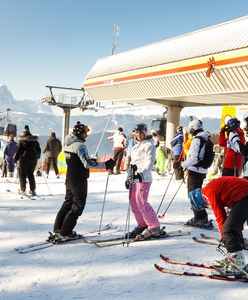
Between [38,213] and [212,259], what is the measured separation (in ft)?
14.3

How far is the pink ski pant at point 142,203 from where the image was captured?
240 inches

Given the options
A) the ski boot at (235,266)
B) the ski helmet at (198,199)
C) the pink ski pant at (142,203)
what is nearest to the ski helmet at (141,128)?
the pink ski pant at (142,203)

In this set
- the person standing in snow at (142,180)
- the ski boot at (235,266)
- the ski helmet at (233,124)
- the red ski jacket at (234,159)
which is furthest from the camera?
the red ski jacket at (234,159)

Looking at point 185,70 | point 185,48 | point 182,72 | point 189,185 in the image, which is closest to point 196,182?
point 189,185

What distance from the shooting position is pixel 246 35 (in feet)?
48.4

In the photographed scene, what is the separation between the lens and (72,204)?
6.09 m

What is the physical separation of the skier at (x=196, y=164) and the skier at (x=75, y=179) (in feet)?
5.09

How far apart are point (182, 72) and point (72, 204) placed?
42.9ft

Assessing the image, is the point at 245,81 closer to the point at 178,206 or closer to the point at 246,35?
the point at 246,35

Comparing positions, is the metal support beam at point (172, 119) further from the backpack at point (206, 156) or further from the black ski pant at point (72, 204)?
the black ski pant at point (72, 204)

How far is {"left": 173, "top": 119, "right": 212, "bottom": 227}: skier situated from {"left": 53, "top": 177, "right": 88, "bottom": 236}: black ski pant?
6.32ft

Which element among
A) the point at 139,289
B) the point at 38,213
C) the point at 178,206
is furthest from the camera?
the point at 178,206

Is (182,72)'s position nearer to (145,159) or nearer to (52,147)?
(52,147)

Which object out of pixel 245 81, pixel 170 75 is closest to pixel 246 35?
pixel 245 81
